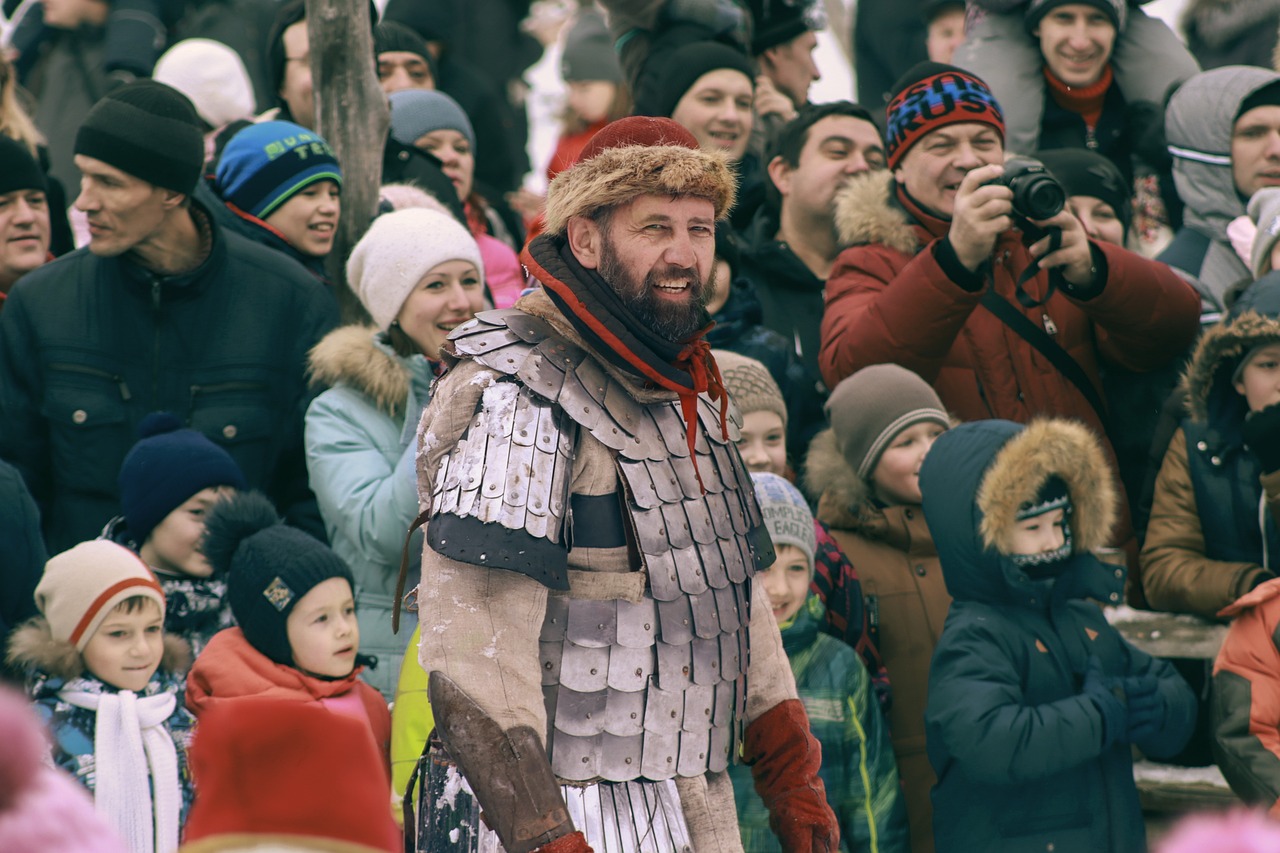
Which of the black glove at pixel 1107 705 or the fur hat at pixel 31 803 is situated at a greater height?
the fur hat at pixel 31 803

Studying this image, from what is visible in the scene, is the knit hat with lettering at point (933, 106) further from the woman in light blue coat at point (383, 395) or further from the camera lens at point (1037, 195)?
the woman in light blue coat at point (383, 395)

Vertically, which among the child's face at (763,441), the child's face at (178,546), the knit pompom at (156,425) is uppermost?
the knit pompom at (156,425)

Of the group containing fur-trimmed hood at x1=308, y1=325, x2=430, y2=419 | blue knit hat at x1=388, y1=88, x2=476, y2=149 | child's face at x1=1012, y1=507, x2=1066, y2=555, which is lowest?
child's face at x1=1012, y1=507, x2=1066, y2=555

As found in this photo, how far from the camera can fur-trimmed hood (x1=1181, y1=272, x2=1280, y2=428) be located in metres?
5.68

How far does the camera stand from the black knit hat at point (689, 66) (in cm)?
741

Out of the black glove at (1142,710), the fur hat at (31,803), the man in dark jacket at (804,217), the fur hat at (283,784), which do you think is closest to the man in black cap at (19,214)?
the man in dark jacket at (804,217)

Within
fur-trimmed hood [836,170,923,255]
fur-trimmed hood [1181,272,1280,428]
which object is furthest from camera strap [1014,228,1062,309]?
fur-trimmed hood [1181,272,1280,428]

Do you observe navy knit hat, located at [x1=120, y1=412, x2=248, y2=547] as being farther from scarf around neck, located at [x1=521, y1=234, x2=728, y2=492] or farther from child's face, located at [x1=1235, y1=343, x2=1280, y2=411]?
child's face, located at [x1=1235, y1=343, x2=1280, y2=411]

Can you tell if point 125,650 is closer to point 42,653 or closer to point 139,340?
point 42,653

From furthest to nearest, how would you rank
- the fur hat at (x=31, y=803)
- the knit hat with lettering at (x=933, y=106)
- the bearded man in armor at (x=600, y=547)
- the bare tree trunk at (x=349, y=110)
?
1. the bare tree trunk at (x=349, y=110)
2. the knit hat with lettering at (x=933, y=106)
3. the bearded man in armor at (x=600, y=547)
4. the fur hat at (x=31, y=803)

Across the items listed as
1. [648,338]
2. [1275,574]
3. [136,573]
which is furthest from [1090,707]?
[136,573]

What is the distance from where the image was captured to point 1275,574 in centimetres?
558

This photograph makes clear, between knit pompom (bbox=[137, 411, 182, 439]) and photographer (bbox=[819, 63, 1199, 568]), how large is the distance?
2.13 meters

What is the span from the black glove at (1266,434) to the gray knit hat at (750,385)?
143cm
